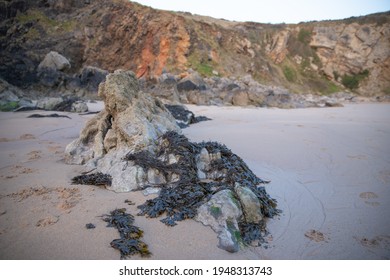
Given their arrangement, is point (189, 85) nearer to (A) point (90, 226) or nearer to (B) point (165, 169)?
(B) point (165, 169)

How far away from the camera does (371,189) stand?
14.0ft

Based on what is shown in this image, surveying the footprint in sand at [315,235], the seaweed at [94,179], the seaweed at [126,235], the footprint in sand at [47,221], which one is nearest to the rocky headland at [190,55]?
the seaweed at [94,179]

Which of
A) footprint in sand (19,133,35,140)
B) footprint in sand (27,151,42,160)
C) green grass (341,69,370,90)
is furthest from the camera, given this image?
green grass (341,69,370,90)

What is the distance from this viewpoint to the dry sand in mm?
2805

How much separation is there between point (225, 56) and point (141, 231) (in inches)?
1131

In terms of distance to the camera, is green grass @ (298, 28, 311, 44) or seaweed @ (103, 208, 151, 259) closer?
seaweed @ (103, 208, 151, 259)

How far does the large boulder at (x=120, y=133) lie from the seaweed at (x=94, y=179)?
0.31 ft

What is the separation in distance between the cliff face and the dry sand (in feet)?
69.3

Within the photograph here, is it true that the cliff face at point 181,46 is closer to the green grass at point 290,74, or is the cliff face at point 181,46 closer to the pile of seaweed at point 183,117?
the green grass at point 290,74

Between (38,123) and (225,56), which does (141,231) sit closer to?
(38,123)

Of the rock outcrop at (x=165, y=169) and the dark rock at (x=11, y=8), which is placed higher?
the dark rock at (x=11, y=8)

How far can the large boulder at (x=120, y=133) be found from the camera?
13.8 ft

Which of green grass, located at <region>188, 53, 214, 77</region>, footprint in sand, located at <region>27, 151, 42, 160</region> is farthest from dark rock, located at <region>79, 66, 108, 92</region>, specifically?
footprint in sand, located at <region>27, 151, 42, 160</region>

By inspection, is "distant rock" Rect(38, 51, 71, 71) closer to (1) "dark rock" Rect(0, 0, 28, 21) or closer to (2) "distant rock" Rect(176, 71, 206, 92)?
(1) "dark rock" Rect(0, 0, 28, 21)
